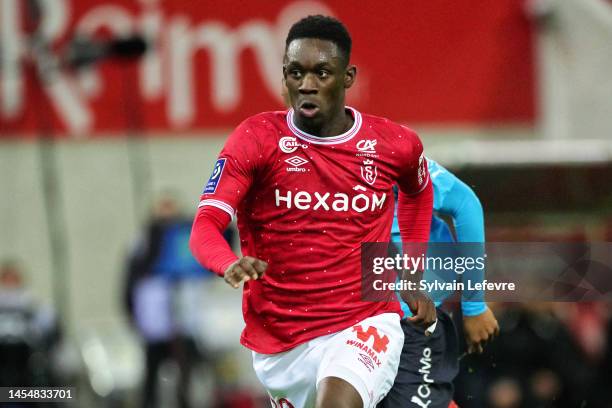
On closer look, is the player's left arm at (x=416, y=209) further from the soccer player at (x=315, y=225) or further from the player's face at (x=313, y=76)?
the player's face at (x=313, y=76)

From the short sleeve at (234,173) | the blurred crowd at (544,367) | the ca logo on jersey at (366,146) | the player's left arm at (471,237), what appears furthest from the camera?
the blurred crowd at (544,367)

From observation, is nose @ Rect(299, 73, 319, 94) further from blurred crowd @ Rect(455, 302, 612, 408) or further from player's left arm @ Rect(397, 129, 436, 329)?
blurred crowd @ Rect(455, 302, 612, 408)

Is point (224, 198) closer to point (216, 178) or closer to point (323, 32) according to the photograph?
point (216, 178)

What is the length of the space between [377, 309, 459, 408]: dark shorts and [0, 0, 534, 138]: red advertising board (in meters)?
9.39

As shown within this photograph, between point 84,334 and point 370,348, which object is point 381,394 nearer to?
point 370,348

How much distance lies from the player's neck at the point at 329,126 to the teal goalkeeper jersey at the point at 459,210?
708 mm

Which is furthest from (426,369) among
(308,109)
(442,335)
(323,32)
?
(323,32)

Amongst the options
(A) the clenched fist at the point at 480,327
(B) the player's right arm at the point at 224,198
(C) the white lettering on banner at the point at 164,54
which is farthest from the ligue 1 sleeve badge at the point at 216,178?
(C) the white lettering on banner at the point at 164,54

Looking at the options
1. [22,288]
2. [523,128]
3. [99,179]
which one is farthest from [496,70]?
[22,288]

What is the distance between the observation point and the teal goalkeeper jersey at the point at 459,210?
577cm

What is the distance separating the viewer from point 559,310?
1050cm

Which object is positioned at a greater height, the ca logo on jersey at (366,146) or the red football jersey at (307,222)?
the ca logo on jersey at (366,146)

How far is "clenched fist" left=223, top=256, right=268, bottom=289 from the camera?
4414 mm

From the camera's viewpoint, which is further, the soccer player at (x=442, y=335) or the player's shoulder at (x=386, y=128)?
the soccer player at (x=442, y=335)
